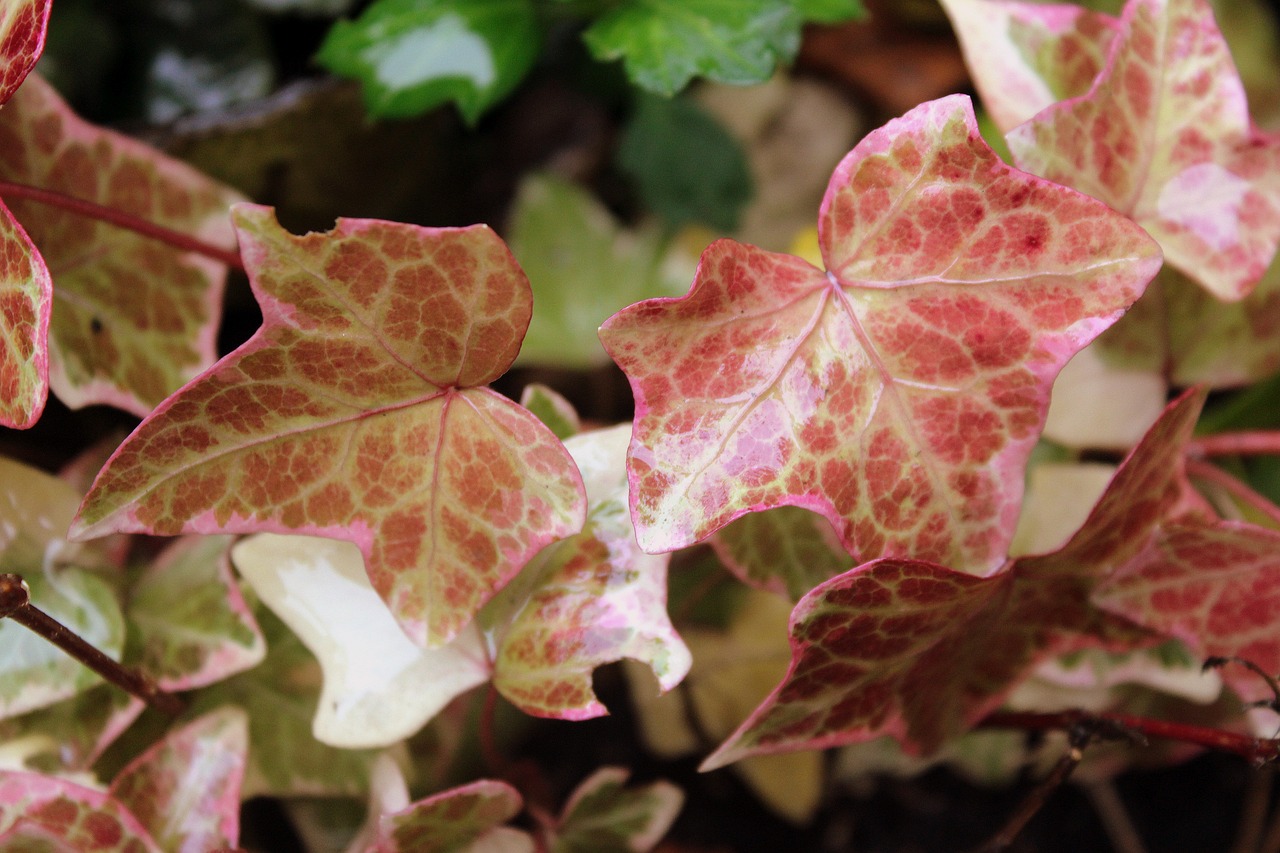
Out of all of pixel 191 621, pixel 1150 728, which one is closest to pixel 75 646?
pixel 191 621

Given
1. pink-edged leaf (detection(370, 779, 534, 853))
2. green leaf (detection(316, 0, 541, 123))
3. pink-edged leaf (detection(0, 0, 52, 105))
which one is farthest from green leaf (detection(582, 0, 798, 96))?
pink-edged leaf (detection(370, 779, 534, 853))

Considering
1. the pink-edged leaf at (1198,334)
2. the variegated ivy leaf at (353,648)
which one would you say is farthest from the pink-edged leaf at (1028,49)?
the variegated ivy leaf at (353,648)

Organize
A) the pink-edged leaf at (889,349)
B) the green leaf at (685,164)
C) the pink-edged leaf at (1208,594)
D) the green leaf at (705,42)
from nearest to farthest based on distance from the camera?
the pink-edged leaf at (889,349) → the pink-edged leaf at (1208,594) → the green leaf at (705,42) → the green leaf at (685,164)

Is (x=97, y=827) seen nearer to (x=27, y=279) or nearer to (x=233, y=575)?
(x=233, y=575)

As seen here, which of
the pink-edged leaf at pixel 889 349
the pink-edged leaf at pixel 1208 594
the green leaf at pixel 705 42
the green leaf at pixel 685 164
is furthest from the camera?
the green leaf at pixel 685 164

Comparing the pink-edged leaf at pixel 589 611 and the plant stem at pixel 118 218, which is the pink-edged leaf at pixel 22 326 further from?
the pink-edged leaf at pixel 589 611

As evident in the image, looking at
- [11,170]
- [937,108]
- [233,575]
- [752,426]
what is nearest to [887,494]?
[752,426]

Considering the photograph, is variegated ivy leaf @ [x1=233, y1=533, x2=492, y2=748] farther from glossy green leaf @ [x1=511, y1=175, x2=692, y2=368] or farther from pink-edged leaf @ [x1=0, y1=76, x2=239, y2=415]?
A: glossy green leaf @ [x1=511, y1=175, x2=692, y2=368]
